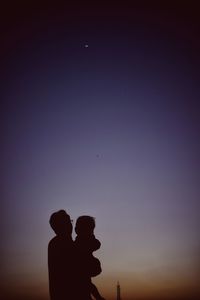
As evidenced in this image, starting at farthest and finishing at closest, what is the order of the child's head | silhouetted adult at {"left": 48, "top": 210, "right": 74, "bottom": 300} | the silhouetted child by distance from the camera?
the child's head → the silhouetted child → silhouetted adult at {"left": 48, "top": 210, "right": 74, "bottom": 300}

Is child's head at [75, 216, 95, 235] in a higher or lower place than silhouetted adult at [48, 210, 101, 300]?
higher

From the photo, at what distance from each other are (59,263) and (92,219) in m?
0.57

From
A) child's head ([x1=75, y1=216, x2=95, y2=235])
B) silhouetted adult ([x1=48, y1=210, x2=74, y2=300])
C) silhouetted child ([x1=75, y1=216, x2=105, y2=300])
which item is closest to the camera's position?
silhouetted adult ([x1=48, y1=210, x2=74, y2=300])

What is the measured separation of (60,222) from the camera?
4480 millimetres

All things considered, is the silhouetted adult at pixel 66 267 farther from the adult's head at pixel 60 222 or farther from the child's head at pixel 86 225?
the child's head at pixel 86 225

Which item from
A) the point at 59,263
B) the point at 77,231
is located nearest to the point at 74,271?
the point at 59,263

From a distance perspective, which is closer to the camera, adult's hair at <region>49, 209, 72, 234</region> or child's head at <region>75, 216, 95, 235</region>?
adult's hair at <region>49, 209, 72, 234</region>

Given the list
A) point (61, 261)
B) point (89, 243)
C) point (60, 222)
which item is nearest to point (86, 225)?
point (89, 243)

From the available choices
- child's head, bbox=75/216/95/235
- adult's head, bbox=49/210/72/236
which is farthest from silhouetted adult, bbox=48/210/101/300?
child's head, bbox=75/216/95/235

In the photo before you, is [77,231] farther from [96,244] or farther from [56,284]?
[56,284]

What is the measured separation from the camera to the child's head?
185 inches

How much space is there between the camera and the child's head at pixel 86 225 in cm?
469

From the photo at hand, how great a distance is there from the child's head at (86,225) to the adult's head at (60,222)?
0.24 metres

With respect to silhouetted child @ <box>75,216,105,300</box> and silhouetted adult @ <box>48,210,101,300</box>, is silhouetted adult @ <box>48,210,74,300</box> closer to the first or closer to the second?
silhouetted adult @ <box>48,210,101,300</box>
